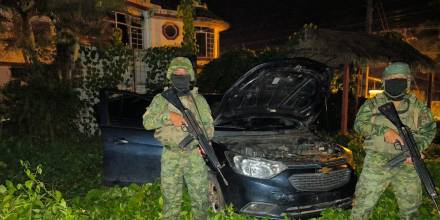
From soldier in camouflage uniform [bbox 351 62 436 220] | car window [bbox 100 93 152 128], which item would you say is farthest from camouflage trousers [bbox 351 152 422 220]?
car window [bbox 100 93 152 128]

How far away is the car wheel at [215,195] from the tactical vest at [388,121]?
160cm

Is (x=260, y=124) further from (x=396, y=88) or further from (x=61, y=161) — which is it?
(x=61, y=161)

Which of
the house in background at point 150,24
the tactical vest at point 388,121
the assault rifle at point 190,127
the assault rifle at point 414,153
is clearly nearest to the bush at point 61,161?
the assault rifle at point 190,127

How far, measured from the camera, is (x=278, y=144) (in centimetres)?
426

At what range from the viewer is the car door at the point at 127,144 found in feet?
15.4

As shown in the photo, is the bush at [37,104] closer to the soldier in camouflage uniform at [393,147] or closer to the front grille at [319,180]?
the front grille at [319,180]

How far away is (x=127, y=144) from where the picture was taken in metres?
4.78

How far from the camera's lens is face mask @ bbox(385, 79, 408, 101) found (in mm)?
3363

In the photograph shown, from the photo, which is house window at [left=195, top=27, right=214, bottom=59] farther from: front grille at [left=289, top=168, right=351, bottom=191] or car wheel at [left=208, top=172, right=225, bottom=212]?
front grille at [left=289, top=168, right=351, bottom=191]

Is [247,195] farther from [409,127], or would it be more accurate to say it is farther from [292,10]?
[292,10]

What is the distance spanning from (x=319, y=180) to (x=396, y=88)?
1189mm

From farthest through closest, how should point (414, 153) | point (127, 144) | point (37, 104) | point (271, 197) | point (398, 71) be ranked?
1. point (37, 104)
2. point (127, 144)
3. point (271, 197)
4. point (398, 71)
5. point (414, 153)

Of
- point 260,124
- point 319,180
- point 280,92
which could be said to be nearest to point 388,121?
point 319,180

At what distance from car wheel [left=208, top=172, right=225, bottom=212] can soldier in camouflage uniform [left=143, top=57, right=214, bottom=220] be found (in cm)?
32
